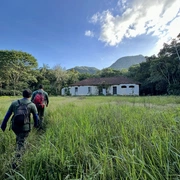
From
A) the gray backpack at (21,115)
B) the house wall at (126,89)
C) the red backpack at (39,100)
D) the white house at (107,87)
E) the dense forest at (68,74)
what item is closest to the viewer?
the gray backpack at (21,115)

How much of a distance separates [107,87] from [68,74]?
1191cm

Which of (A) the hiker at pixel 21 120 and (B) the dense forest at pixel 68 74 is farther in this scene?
(B) the dense forest at pixel 68 74

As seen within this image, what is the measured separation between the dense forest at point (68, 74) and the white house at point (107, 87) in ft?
8.48

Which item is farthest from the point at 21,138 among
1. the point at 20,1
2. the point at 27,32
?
the point at 27,32

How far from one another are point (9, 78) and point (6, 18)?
12999 mm

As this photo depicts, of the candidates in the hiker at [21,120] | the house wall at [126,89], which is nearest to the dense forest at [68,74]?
the house wall at [126,89]

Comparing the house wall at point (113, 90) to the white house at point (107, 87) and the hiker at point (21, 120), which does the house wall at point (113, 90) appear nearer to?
the white house at point (107, 87)

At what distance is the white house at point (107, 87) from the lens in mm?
25031

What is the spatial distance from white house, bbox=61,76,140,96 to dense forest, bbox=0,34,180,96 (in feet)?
8.48

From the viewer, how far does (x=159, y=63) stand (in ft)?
66.6

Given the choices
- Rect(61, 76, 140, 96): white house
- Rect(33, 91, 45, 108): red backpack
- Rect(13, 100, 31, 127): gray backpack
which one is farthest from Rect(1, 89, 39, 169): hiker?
Rect(61, 76, 140, 96): white house

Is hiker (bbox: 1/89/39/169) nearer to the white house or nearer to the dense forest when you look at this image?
the dense forest

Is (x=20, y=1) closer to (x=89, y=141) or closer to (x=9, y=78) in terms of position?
(x=89, y=141)

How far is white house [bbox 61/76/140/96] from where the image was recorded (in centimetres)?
2503
